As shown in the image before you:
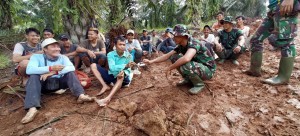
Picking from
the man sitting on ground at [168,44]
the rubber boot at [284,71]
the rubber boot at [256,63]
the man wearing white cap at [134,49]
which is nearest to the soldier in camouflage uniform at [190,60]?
the rubber boot at [256,63]

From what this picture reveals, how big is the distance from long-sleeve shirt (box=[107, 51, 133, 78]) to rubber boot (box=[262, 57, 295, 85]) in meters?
2.38

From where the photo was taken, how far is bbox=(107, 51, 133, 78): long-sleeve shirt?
3.59 meters

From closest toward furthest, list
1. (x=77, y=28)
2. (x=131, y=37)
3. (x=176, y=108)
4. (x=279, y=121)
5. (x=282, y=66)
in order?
(x=279, y=121), (x=176, y=108), (x=282, y=66), (x=77, y=28), (x=131, y=37)

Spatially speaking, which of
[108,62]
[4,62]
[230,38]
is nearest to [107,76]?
[108,62]

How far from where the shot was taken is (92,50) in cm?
471

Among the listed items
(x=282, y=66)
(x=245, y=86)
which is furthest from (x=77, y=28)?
(x=282, y=66)

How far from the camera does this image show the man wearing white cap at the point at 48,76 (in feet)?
9.65

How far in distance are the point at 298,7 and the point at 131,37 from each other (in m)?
3.97

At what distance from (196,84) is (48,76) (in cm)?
236

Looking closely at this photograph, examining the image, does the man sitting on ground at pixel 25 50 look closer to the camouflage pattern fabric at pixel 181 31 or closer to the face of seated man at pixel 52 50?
the face of seated man at pixel 52 50

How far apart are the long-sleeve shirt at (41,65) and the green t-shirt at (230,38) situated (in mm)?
3314

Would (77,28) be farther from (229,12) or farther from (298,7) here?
(229,12)

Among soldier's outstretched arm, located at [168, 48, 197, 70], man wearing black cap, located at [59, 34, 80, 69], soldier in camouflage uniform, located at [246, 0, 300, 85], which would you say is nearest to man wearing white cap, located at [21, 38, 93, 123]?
man wearing black cap, located at [59, 34, 80, 69]

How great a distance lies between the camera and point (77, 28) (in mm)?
5203
